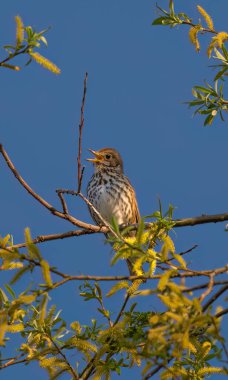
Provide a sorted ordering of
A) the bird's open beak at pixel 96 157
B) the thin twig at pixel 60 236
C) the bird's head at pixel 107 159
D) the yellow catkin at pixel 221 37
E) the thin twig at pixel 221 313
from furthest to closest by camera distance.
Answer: the bird's head at pixel 107 159
the bird's open beak at pixel 96 157
the thin twig at pixel 60 236
the yellow catkin at pixel 221 37
the thin twig at pixel 221 313

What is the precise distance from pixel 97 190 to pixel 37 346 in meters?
5.80

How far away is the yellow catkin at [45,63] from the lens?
365 centimetres

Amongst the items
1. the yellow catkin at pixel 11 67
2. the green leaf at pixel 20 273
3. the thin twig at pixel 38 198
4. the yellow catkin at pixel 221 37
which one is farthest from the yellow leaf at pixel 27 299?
the yellow catkin at pixel 221 37

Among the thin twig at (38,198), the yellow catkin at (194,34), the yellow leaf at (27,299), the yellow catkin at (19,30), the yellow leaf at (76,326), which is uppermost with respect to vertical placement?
the yellow catkin at (194,34)

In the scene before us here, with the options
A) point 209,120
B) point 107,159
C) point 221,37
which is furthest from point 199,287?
point 107,159

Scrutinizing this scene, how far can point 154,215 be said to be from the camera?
4.97 metres

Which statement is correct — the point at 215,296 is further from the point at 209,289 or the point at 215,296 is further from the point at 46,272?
the point at 46,272

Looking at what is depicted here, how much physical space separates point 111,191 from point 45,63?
Answer: 22.8 feet

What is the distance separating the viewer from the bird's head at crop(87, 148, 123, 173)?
36.1 feet

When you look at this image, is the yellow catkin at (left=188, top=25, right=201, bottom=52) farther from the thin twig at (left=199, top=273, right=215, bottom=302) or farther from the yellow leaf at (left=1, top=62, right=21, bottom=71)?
the thin twig at (left=199, top=273, right=215, bottom=302)

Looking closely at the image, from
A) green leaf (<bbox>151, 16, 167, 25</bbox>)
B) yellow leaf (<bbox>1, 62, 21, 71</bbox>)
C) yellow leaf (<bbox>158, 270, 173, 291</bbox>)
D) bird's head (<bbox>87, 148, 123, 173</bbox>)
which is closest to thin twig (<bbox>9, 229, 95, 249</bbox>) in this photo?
green leaf (<bbox>151, 16, 167, 25</bbox>)

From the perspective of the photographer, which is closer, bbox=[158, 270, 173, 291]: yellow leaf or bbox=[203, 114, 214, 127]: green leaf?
bbox=[158, 270, 173, 291]: yellow leaf

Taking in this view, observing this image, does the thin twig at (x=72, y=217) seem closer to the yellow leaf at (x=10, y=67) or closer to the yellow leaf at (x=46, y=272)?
the yellow leaf at (x=10, y=67)

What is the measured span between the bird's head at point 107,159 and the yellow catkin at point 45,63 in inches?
278
